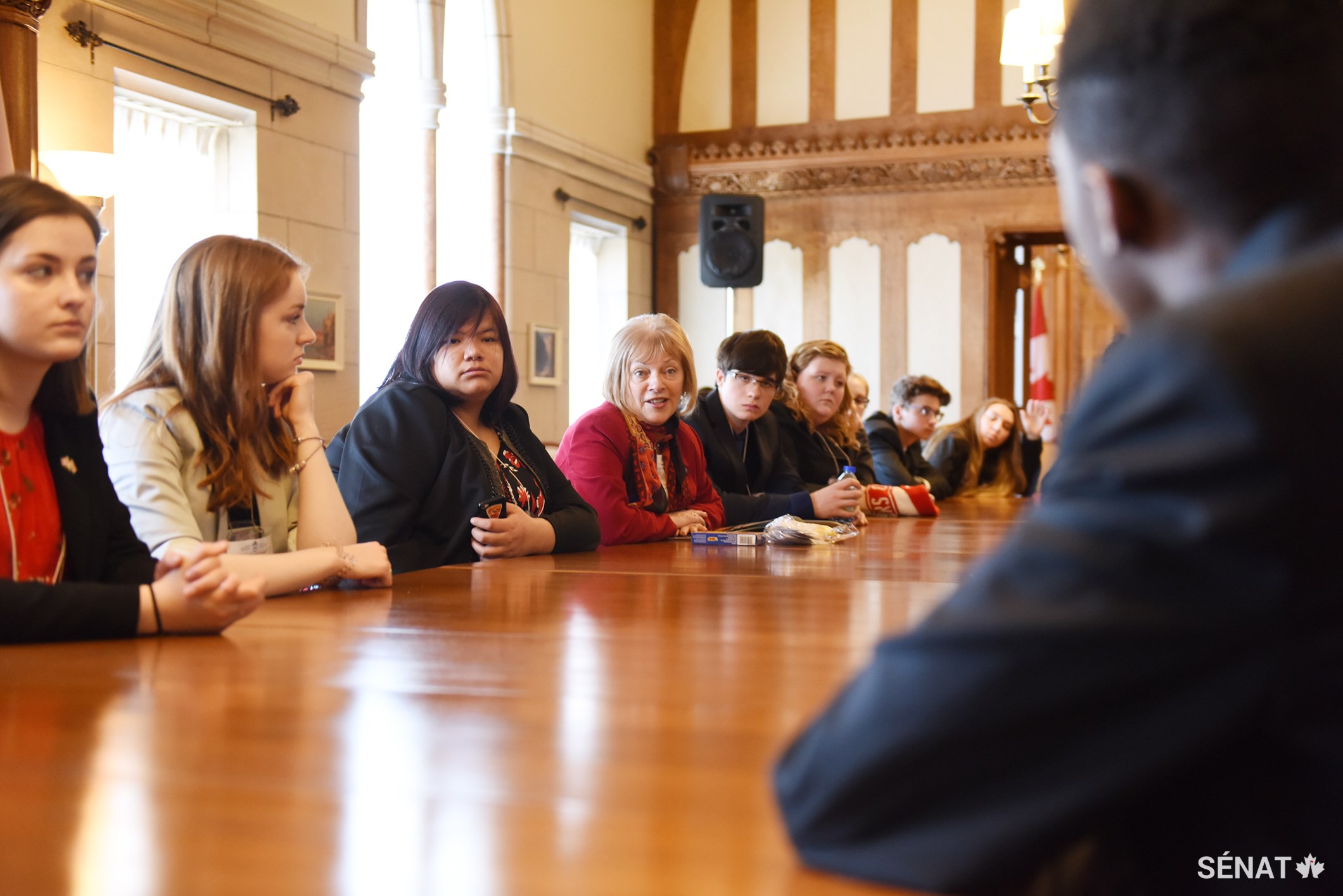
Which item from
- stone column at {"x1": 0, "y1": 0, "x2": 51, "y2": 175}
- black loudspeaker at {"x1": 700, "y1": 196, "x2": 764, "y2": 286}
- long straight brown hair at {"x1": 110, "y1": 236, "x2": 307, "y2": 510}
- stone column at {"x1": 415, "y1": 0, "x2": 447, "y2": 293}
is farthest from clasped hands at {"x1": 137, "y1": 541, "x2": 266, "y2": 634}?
black loudspeaker at {"x1": 700, "y1": 196, "x2": 764, "y2": 286}

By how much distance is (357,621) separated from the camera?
1.71 m

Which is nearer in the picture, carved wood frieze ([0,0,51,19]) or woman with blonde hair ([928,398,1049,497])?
carved wood frieze ([0,0,51,19])

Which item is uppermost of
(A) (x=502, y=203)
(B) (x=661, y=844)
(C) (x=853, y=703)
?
(A) (x=502, y=203)

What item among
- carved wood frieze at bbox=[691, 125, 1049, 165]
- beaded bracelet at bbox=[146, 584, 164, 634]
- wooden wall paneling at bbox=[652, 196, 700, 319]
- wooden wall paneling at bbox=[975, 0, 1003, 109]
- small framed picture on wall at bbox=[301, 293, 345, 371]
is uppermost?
wooden wall paneling at bbox=[975, 0, 1003, 109]

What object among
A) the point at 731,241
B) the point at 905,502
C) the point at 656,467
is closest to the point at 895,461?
the point at 905,502

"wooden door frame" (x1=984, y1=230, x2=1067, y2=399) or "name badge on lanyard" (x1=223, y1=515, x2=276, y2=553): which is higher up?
"wooden door frame" (x1=984, y1=230, x2=1067, y2=399)

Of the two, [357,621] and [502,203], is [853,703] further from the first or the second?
[502,203]

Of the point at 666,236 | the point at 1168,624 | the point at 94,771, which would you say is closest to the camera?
the point at 1168,624

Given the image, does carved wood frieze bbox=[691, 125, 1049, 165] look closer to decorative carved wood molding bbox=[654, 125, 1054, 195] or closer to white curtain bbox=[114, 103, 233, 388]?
decorative carved wood molding bbox=[654, 125, 1054, 195]

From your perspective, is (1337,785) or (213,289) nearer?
(1337,785)

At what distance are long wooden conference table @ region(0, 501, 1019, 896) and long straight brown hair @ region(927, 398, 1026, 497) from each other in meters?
4.81

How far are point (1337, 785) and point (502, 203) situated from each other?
8.12 meters

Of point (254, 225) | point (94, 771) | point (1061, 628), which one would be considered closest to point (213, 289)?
point (94, 771)

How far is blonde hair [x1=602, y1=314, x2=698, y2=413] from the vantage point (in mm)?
3656
